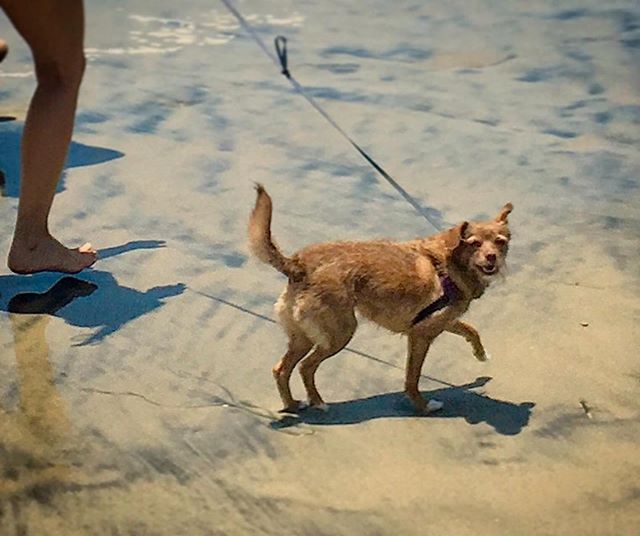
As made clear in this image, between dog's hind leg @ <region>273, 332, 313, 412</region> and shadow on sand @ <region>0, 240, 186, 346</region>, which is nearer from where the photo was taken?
dog's hind leg @ <region>273, 332, 313, 412</region>

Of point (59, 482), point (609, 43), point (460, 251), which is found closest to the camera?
point (59, 482)

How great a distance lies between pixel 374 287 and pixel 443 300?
151 mm

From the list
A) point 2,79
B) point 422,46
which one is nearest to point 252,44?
point 422,46

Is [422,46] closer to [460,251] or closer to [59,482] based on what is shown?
[460,251]

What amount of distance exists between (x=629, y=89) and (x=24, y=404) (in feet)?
9.88

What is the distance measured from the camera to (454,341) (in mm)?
2369

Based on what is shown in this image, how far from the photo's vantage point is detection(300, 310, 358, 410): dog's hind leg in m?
1.96

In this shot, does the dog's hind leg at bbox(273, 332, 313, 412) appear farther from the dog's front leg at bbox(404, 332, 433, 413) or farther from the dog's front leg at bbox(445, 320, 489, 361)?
the dog's front leg at bbox(445, 320, 489, 361)

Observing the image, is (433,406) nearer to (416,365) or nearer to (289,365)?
(416,365)

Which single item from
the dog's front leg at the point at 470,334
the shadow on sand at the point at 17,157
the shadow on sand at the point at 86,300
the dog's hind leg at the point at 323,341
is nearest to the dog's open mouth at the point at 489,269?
the dog's front leg at the point at 470,334

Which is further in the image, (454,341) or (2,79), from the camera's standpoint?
(2,79)

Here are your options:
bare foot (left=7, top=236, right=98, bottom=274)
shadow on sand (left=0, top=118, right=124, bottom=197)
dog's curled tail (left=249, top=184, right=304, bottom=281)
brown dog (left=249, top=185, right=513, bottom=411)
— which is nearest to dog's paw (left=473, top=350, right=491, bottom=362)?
brown dog (left=249, top=185, right=513, bottom=411)

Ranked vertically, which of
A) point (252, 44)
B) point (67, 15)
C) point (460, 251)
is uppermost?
point (67, 15)

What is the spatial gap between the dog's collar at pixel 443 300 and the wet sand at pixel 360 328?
19 cm
